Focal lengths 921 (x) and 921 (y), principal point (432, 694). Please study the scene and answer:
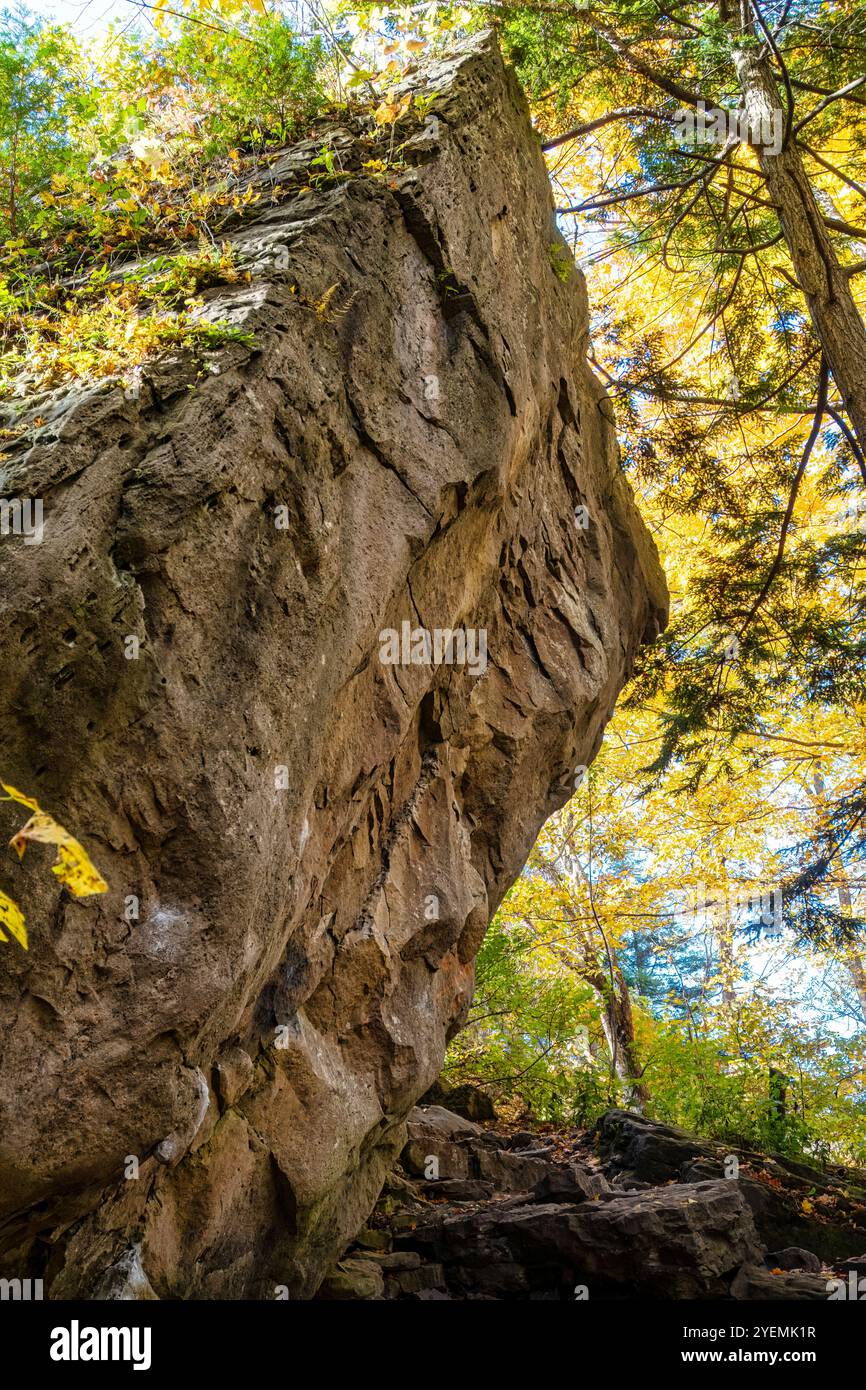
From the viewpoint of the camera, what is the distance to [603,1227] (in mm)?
6844

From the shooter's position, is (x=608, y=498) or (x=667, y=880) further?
(x=667, y=880)

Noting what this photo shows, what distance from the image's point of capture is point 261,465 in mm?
4027

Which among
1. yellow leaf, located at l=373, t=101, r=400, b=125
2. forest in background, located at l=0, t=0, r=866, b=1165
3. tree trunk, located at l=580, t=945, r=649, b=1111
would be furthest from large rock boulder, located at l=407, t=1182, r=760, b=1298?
yellow leaf, located at l=373, t=101, r=400, b=125

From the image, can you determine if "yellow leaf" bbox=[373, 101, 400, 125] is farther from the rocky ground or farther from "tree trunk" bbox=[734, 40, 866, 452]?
the rocky ground

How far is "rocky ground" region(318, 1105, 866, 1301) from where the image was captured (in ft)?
21.7

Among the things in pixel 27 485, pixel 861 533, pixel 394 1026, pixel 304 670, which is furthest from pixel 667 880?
pixel 27 485

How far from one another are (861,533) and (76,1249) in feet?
29.4

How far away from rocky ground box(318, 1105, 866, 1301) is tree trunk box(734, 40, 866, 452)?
6.52m

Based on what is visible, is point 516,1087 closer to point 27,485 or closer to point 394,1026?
point 394,1026

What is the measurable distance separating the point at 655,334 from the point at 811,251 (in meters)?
2.02

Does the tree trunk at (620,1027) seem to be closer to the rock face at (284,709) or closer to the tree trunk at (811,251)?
the rock face at (284,709)

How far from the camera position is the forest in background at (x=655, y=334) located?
5.29 meters

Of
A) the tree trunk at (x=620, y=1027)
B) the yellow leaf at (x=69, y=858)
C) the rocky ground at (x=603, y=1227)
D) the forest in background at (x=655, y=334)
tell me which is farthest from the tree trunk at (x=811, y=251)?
the tree trunk at (x=620, y=1027)

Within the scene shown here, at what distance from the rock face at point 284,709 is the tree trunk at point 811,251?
7.58 ft
